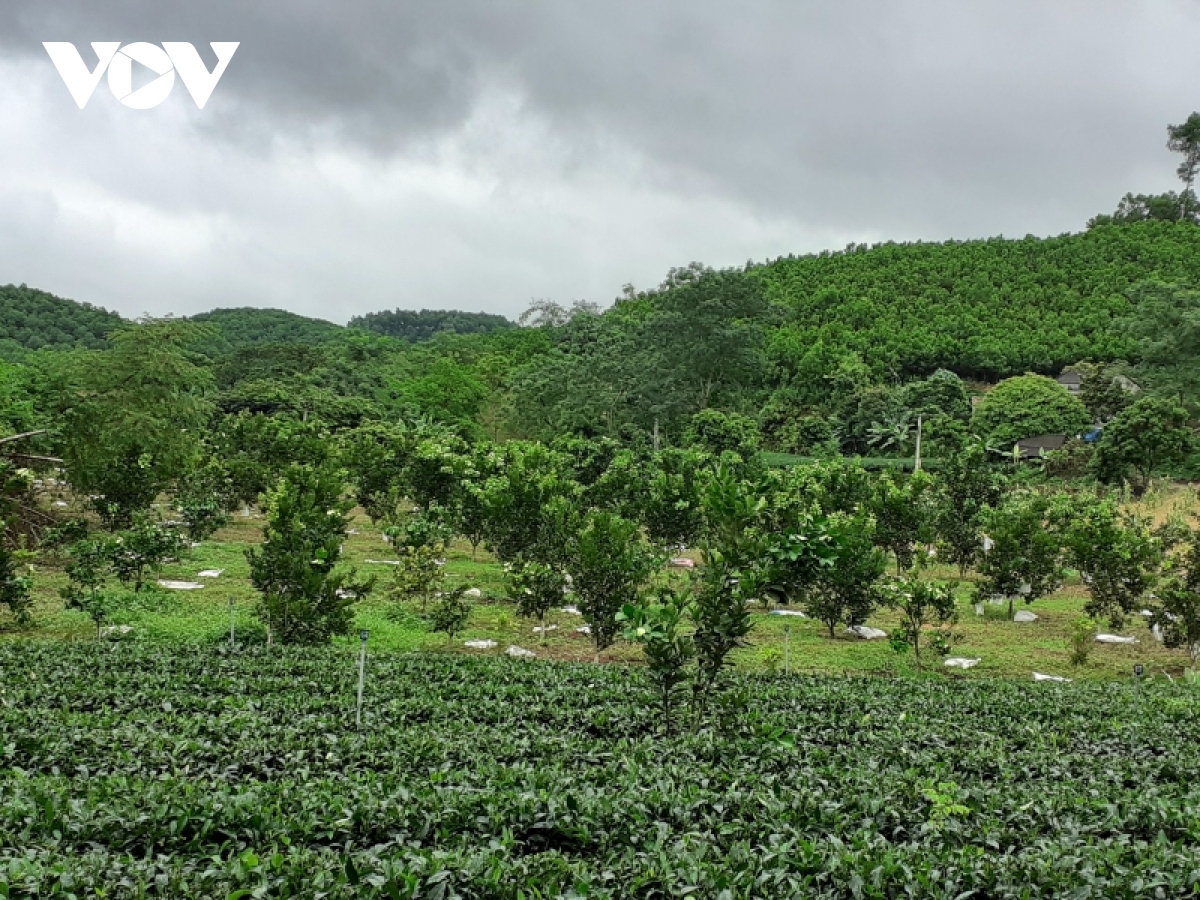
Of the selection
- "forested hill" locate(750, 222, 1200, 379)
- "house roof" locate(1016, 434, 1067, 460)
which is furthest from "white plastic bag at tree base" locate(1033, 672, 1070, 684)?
"forested hill" locate(750, 222, 1200, 379)

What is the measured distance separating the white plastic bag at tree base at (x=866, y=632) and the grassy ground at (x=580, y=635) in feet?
0.97

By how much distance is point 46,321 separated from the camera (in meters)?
58.1

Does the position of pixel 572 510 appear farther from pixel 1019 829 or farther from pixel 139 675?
pixel 1019 829

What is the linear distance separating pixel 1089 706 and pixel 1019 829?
5.52 m

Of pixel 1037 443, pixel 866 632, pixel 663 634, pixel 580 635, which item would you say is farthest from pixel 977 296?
pixel 663 634

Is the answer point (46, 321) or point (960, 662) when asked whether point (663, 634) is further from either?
point (46, 321)

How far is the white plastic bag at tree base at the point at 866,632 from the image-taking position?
16328 millimetres

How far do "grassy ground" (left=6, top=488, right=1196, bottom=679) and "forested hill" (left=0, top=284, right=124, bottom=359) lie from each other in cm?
4424

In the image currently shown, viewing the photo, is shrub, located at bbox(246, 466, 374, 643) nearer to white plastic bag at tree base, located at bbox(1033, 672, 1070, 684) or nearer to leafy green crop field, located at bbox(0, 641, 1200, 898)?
leafy green crop field, located at bbox(0, 641, 1200, 898)

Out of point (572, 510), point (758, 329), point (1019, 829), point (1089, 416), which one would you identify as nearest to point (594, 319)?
point (758, 329)

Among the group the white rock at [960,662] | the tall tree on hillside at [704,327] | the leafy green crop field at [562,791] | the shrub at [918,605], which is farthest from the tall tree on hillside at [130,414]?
the tall tree on hillside at [704,327]

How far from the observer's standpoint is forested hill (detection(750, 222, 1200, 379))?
62156 mm

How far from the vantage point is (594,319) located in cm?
5941

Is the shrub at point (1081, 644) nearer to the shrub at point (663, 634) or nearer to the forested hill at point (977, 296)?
the shrub at point (663, 634)
